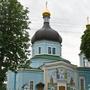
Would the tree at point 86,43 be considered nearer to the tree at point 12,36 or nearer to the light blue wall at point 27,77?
the light blue wall at point 27,77

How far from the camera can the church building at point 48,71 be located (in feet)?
128

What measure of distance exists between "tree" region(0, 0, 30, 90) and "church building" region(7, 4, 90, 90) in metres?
13.3

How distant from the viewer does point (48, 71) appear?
39.5 metres

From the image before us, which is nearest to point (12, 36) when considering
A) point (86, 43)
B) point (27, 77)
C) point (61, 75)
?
point (86, 43)

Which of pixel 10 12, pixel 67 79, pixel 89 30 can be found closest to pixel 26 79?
pixel 67 79

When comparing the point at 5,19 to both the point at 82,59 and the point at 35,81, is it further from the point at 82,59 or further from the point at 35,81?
the point at 82,59

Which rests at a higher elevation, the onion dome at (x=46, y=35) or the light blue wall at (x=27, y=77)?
the onion dome at (x=46, y=35)

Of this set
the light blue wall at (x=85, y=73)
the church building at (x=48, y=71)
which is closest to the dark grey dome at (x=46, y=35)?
the church building at (x=48, y=71)

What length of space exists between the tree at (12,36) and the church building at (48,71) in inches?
525

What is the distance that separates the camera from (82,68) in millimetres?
42000

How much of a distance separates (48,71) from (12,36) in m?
17.1

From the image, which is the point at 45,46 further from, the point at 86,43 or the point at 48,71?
the point at 86,43

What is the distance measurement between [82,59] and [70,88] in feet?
26.1

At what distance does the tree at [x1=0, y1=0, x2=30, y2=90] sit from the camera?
75.0ft
